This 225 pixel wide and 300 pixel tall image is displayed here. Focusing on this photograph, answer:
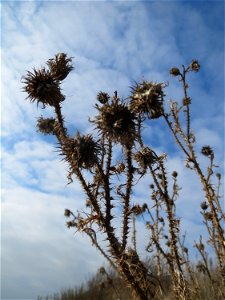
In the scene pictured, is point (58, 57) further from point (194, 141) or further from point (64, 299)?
point (64, 299)

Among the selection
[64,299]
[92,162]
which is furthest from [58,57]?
[64,299]

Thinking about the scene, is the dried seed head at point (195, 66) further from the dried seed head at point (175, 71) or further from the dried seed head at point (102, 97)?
the dried seed head at point (102, 97)

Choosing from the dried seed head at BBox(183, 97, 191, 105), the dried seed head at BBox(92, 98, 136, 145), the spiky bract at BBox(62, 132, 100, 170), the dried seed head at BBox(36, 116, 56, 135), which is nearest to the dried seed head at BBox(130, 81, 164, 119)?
the dried seed head at BBox(92, 98, 136, 145)

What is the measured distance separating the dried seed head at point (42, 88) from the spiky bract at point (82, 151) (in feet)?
2.27

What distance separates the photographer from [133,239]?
20.4 feet

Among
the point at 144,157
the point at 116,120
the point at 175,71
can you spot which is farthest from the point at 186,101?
the point at 116,120

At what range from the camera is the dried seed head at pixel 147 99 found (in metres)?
3.72

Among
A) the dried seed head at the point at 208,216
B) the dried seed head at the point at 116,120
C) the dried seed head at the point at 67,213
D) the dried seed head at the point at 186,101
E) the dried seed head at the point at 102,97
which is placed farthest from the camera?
the dried seed head at the point at 67,213

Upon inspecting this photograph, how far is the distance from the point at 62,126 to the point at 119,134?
0.95m

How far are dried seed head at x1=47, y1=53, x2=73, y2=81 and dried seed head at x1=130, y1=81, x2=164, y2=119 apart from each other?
54.0 inches

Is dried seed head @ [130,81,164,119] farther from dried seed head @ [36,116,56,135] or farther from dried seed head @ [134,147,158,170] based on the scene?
dried seed head @ [36,116,56,135]

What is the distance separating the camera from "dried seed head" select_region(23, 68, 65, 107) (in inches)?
171

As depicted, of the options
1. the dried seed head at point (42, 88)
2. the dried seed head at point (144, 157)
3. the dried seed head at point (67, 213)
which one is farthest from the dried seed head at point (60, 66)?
the dried seed head at point (67, 213)

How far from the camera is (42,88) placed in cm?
433
